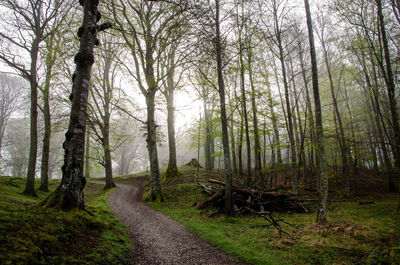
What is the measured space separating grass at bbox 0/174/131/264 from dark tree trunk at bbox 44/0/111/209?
374 millimetres

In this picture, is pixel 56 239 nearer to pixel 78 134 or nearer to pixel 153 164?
pixel 78 134

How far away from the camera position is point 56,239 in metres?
3.00

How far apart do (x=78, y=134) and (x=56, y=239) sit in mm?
2493

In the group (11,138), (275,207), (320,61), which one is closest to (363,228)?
(275,207)

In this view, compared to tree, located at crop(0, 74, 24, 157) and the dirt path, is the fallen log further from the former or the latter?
tree, located at crop(0, 74, 24, 157)

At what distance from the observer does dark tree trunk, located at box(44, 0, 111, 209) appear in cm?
427

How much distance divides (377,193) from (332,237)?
1285 centimetres

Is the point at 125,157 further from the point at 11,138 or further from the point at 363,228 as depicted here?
the point at 363,228

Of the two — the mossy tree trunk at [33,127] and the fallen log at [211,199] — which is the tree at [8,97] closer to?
the mossy tree trunk at [33,127]

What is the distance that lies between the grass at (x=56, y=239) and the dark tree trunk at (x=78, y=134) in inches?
14.7

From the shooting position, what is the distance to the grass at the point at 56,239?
7.66ft

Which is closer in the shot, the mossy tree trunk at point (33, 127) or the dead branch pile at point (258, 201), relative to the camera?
the mossy tree trunk at point (33, 127)

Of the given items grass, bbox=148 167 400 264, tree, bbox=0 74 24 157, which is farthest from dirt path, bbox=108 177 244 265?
tree, bbox=0 74 24 157

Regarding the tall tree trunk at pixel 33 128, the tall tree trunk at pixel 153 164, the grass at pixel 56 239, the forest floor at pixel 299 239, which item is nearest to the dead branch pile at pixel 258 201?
the forest floor at pixel 299 239
